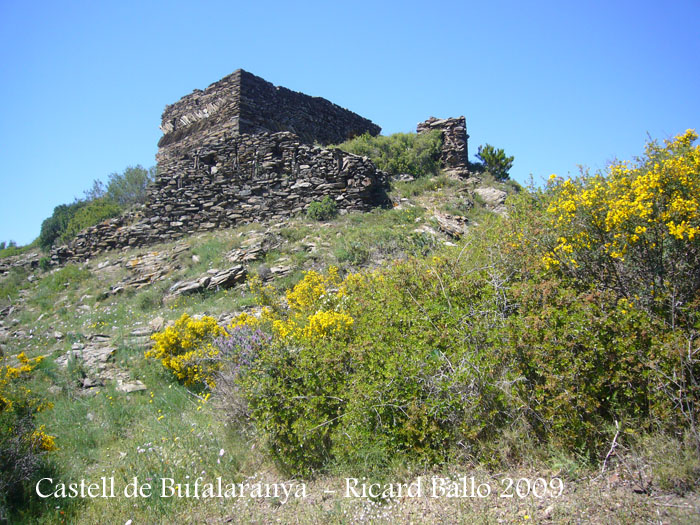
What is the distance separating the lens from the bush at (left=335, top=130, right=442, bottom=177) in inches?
525

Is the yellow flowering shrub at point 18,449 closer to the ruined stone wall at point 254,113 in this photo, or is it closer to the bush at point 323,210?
the bush at point 323,210

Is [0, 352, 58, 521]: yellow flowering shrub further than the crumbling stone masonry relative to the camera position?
No

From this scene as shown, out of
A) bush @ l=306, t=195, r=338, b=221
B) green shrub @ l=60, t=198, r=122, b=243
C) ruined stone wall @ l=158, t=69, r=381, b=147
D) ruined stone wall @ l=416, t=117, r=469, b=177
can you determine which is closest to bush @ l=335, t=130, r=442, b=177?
ruined stone wall @ l=416, t=117, r=469, b=177

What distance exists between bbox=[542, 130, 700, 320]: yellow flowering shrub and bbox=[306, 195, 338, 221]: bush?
22.5 ft

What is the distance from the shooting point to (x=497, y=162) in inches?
583

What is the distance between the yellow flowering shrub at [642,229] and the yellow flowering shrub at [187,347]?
4213mm

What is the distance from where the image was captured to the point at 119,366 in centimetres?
596

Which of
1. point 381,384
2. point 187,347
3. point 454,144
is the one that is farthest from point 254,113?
point 381,384

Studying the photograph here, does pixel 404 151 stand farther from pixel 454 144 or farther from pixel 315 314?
pixel 315 314

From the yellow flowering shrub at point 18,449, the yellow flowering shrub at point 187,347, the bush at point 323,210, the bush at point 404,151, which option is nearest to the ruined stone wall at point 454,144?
the bush at point 404,151

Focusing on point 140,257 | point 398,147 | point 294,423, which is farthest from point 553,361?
point 398,147

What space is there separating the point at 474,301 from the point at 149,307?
6.97 m

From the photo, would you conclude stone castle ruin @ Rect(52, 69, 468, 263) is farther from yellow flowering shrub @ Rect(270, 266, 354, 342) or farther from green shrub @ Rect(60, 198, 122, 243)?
yellow flowering shrub @ Rect(270, 266, 354, 342)

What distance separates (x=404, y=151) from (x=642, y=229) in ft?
36.5
